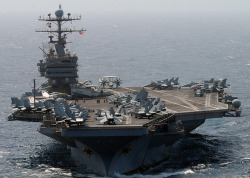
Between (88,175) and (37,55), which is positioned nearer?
(88,175)

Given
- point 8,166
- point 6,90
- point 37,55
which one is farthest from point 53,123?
point 37,55

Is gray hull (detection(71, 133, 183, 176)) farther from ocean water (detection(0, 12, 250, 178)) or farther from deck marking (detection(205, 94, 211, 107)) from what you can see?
deck marking (detection(205, 94, 211, 107))

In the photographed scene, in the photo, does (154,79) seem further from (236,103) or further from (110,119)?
(110,119)

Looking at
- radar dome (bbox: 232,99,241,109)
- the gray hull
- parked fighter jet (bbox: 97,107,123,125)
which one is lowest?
the gray hull

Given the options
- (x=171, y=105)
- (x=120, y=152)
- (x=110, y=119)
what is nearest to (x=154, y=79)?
(x=171, y=105)

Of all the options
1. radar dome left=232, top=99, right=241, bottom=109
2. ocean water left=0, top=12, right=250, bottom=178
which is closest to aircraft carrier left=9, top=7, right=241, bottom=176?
radar dome left=232, top=99, right=241, bottom=109

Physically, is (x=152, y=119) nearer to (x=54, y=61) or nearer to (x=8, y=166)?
(x=8, y=166)

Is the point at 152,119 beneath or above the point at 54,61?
beneath

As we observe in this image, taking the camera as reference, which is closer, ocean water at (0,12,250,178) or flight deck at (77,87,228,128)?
ocean water at (0,12,250,178)

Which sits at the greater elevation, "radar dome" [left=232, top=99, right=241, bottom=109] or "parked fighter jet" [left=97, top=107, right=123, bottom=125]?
"radar dome" [left=232, top=99, right=241, bottom=109]

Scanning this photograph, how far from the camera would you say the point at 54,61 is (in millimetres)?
58000

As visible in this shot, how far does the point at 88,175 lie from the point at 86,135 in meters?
3.29

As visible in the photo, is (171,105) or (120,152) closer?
(120,152)

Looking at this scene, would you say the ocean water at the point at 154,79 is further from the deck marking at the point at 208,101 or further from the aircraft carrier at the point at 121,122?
the deck marking at the point at 208,101
